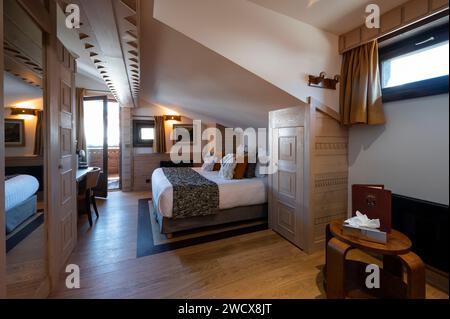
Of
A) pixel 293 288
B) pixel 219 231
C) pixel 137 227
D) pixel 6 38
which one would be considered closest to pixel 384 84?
pixel 293 288

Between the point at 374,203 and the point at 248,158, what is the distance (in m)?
2.05

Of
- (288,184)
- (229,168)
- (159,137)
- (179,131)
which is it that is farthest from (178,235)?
(179,131)

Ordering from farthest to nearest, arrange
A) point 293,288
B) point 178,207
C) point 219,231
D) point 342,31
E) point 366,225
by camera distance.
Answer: point 219,231 → point 178,207 → point 342,31 → point 293,288 → point 366,225

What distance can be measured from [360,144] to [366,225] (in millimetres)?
1012

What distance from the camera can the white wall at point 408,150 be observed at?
48 cm

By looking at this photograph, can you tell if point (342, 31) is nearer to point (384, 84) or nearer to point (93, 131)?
point (384, 84)

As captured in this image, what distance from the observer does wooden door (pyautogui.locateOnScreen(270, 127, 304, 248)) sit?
2.12 m

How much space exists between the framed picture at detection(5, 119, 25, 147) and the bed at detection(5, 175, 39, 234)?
0.40 meters

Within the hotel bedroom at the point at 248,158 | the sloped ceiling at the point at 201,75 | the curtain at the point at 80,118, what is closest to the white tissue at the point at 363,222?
the hotel bedroom at the point at 248,158

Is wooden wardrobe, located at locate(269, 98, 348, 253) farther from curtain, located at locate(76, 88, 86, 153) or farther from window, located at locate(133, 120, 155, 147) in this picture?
curtain, located at locate(76, 88, 86, 153)

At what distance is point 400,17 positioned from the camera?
1486 millimetres

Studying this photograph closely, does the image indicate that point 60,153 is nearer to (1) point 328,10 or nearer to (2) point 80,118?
(1) point 328,10

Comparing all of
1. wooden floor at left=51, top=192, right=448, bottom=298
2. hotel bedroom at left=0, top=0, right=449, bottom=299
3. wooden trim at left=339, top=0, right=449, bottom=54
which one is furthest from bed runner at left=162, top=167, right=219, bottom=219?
wooden trim at left=339, top=0, right=449, bottom=54

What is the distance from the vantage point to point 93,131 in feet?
15.6
